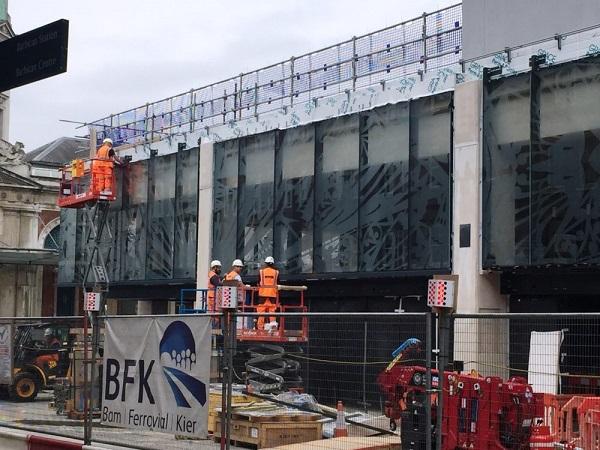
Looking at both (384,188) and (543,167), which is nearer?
(543,167)

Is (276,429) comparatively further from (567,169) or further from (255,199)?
(255,199)

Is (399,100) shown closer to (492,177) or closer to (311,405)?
(492,177)

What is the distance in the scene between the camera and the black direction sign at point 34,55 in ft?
37.3

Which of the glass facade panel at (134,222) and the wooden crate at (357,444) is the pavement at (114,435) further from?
the glass facade panel at (134,222)

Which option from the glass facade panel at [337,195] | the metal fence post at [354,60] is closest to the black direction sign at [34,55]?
the glass facade panel at [337,195]

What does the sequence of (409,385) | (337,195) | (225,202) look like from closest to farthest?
(409,385) < (337,195) < (225,202)

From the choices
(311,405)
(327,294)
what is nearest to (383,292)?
(327,294)

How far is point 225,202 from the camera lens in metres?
29.5

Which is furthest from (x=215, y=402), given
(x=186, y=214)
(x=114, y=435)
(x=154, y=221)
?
(x=154, y=221)

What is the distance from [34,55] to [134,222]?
2188 centimetres

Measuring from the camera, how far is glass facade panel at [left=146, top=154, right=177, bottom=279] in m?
31.8

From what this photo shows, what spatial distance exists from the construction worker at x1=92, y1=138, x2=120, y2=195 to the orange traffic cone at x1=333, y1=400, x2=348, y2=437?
18.3 meters

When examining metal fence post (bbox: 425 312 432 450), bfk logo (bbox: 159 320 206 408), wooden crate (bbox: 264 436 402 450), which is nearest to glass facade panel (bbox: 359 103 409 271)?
wooden crate (bbox: 264 436 402 450)

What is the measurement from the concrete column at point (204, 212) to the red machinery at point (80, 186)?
285cm
